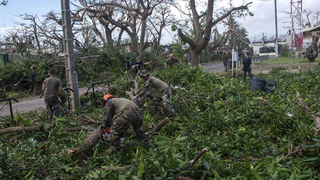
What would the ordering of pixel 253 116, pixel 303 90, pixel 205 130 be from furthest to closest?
pixel 303 90, pixel 253 116, pixel 205 130

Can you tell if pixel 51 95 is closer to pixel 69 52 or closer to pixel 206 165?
pixel 69 52

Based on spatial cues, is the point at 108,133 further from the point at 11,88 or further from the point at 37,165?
the point at 11,88

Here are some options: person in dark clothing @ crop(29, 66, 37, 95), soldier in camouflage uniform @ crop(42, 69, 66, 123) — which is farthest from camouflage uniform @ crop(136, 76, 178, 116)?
person in dark clothing @ crop(29, 66, 37, 95)

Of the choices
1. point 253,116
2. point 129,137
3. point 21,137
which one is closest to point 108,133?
point 129,137

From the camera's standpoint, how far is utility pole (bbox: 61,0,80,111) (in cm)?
756

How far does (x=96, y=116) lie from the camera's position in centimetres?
684

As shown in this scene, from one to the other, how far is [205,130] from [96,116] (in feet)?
10.4

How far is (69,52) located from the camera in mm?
7648

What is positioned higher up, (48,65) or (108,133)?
(48,65)

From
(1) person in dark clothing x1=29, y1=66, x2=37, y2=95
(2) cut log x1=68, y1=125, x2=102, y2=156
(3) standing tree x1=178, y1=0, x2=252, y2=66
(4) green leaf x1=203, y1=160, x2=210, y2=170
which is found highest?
(3) standing tree x1=178, y1=0, x2=252, y2=66

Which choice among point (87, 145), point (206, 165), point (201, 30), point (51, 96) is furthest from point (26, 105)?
point (201, 30)

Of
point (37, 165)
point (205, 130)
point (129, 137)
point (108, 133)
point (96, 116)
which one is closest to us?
point (37, 165)

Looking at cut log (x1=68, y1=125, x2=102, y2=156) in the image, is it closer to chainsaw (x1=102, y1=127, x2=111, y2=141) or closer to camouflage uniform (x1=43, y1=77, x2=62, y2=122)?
chainsaw (x1=102, y1=127, x2=111, y2=141)

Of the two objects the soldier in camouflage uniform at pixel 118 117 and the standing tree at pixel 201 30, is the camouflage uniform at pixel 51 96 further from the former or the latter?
the standing tree at pixel 201 30
